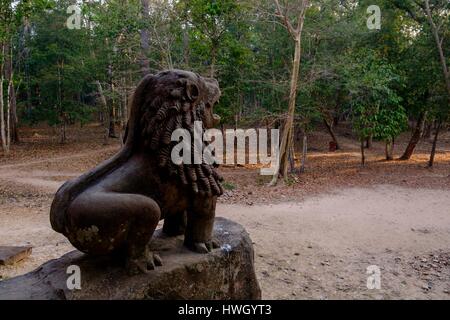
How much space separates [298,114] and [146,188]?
11138 mm

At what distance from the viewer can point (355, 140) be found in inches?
949

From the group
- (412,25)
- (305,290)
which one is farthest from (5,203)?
(412,25)

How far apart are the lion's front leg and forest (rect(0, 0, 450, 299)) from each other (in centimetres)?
170

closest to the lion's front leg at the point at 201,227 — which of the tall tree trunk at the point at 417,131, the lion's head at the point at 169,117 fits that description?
the lion's head at the point at 169,117

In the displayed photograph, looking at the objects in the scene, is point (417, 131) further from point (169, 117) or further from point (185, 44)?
point (169, 117)

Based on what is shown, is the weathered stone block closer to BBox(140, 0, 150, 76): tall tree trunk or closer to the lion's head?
the lion's head

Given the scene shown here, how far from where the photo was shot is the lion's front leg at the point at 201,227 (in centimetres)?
339

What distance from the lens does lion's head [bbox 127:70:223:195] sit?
10.3ft

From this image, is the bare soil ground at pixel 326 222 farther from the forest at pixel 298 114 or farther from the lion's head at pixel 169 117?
the lion's head at pixel 169 117

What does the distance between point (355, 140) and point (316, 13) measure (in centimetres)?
1200

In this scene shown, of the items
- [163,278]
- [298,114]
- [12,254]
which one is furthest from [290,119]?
[163,278]

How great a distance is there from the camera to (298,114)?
539 inches

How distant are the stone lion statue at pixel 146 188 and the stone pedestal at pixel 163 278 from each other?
0.41ft
